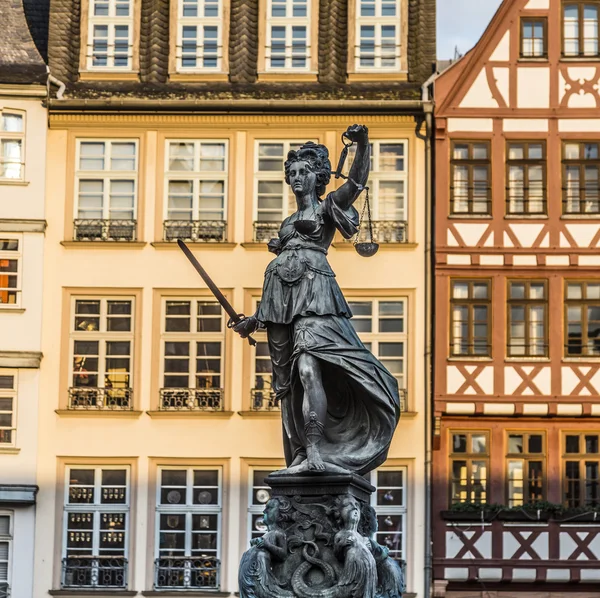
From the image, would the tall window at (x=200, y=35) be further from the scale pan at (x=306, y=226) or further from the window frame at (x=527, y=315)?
the scale pan at (x=306, y=226)

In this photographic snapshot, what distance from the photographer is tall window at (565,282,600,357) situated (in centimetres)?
3469

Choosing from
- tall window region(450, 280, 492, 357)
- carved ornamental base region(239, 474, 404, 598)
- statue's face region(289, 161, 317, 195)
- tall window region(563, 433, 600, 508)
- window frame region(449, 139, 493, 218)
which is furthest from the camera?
window frame region(449, 139, 493, 218)

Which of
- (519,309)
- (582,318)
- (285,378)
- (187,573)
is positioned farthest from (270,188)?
(285,378)

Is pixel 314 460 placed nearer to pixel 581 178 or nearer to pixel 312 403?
pixel 312 403

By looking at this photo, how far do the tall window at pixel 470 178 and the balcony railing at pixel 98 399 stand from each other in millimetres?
7249

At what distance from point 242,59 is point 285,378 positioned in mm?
24724

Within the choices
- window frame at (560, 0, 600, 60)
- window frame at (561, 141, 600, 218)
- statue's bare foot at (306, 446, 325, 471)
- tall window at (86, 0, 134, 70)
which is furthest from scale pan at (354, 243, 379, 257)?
tall window at (86, 0, 134, 70)

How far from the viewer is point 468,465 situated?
3450 centimetres

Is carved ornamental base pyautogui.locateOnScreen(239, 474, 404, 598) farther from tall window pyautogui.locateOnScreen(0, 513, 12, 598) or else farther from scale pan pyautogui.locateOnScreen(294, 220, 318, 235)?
tall window pyautogui.locateOnScreen(0, 513, 12, 598)

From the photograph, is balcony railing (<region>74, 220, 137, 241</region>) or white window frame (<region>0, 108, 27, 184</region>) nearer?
white window frame (<region>0, 108, 27, 184</region>)

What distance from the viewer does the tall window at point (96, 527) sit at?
1345 inches

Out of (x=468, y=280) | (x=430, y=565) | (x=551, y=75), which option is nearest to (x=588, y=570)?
(x=430, y=565)

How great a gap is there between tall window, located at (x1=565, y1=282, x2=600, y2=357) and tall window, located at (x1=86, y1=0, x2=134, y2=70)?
32.6 ft

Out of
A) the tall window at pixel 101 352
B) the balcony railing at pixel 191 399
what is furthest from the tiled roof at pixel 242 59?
the balcony railing at pixel 191 399
